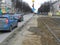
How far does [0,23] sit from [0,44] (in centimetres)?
766

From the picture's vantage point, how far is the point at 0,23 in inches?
797

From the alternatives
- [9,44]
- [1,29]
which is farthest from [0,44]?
[1,29]

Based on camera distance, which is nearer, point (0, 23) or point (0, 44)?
point (0, 44)

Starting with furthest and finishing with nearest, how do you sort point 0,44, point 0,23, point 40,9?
point 40,9 → point 0,23 → point 0,44

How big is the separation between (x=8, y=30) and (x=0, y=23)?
1043mm

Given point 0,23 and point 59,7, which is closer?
point 0,23

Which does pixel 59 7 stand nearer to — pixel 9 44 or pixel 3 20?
pixel 3 20

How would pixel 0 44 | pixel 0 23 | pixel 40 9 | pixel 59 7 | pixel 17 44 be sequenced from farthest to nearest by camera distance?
1. pixel 40 9
2. pixel 59 7
3. pixel 0 23
4. pixel 17 44
5. pixel 0 44

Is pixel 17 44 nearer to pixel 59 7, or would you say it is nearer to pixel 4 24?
pixel 4 24

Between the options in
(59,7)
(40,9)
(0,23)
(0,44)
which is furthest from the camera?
(40,9)

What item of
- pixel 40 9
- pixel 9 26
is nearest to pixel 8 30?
pixel 9 26

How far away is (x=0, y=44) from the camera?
12.7m

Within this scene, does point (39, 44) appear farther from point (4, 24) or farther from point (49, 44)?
point (4, 24)

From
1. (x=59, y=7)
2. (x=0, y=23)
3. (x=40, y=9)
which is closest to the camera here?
(x=0, y=23)
